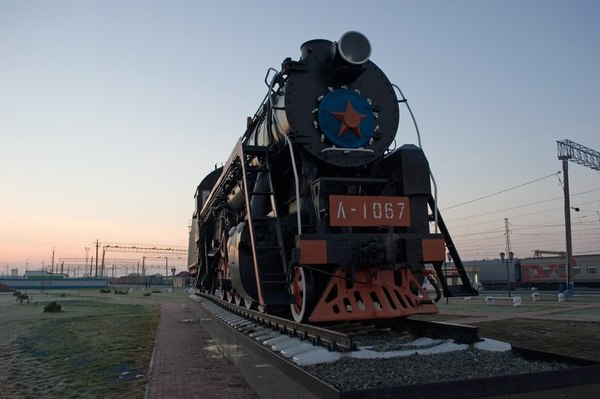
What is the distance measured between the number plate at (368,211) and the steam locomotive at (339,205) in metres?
0.01

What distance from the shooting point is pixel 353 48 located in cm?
730

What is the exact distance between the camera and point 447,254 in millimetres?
7488

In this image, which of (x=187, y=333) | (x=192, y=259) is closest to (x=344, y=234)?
(x=187, y=333)

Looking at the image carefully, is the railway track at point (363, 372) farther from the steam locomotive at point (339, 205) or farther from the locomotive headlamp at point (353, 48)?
the locomotive headlamp at point (353, 48)

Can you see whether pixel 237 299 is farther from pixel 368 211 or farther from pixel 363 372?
pixel 363 372

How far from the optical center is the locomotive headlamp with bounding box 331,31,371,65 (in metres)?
7.23

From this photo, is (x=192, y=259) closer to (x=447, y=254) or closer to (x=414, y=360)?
(x=447, y=254)

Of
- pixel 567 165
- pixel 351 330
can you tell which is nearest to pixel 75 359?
pixel 351 330

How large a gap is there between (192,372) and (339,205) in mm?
3987

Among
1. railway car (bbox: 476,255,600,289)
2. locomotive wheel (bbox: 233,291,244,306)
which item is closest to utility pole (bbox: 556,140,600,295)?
railway car (bbox: 476,255,600,289)

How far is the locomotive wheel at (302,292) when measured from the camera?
6.40 meters

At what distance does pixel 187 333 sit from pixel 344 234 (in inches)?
351

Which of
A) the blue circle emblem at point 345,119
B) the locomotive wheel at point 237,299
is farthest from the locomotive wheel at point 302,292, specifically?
the locomotive wheel at point 237,299

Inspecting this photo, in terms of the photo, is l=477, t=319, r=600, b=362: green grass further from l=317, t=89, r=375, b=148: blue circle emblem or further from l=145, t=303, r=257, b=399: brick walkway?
l=145, t=303, r=257, b=399: brick walkway
